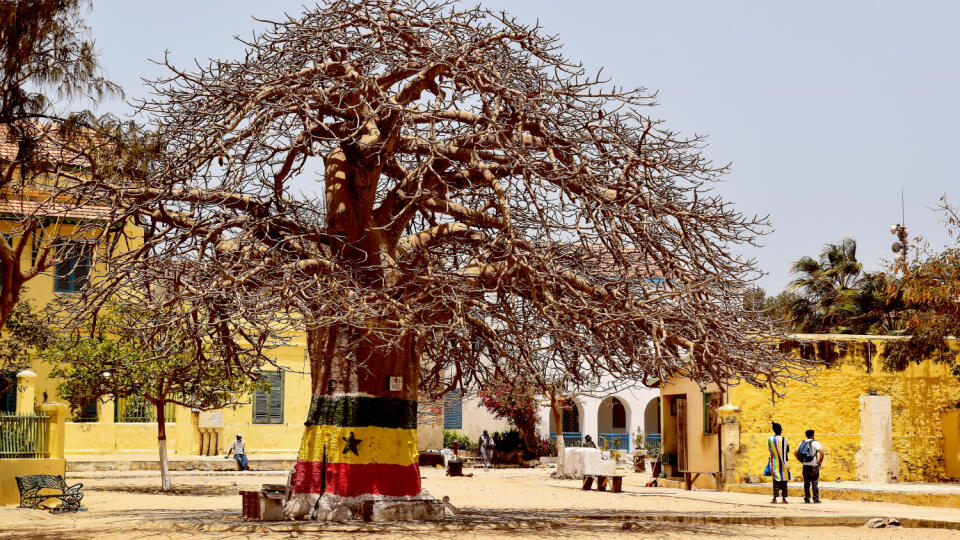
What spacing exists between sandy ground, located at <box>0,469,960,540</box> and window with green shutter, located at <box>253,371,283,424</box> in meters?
12.7

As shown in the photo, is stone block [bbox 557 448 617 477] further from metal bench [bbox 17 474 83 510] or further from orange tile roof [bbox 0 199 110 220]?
orange tile roof [bbox 0 199 110 220]

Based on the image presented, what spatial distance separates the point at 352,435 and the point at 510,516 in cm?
322

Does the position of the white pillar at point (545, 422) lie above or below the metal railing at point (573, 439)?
above

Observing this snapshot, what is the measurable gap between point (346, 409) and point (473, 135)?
165 inches

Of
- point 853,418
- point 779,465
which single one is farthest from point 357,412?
point 853,418

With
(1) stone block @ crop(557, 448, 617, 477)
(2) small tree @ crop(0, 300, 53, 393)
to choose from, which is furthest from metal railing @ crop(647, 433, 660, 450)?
(2) small tree @ crop(0, 300, 53, 393)

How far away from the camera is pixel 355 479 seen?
52.1ft

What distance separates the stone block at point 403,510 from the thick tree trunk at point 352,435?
0.13 meters

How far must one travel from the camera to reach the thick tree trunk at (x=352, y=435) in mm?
15922

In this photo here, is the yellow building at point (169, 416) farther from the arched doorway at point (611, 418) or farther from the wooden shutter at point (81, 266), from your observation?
the arched doorway at point (611, 418)

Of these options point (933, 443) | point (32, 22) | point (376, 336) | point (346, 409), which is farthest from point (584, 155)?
point (933, 443)

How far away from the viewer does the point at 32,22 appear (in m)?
16.3

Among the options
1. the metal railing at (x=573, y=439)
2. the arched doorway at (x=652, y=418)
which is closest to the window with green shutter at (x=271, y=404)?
the metal railing at (x=573, y=439)

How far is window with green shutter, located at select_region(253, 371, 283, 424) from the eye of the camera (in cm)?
4081
